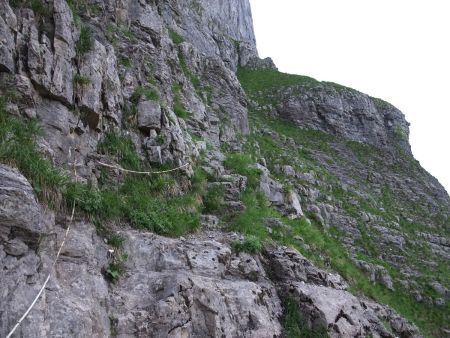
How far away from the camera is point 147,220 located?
7672 mm

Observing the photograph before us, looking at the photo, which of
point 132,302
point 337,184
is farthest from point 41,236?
point 337,184

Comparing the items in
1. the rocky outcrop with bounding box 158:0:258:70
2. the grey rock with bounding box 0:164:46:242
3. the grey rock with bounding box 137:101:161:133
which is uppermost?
the rocky outcrop with bounding box 158:0:258:70

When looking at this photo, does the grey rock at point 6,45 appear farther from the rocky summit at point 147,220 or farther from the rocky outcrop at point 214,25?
the rocky outcrop at point 214,25

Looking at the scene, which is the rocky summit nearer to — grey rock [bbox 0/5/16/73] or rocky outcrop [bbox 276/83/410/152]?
grey rock [bbox 0/5/16/73]

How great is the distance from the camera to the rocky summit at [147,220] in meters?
5.24

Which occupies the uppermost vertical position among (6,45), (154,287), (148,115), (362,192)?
(6,45)

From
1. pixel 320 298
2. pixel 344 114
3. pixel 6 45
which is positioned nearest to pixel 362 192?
pixel 344 114

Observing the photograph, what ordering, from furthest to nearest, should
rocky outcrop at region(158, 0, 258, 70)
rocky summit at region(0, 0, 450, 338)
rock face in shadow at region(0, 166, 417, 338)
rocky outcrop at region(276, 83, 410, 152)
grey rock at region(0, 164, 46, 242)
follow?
rocky outcrop at region(276, 83, 410, 152) < rocky outcrop at region(158, 0, 258, 70) < rocky summit at region(0, 0, 450, 338) < grey rock at region(0, 164, 46, 242) < rock face in shadow at region(0, 166, 417, 338)

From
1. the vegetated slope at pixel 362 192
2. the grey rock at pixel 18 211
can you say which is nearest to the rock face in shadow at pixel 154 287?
the grey rock at pixel 18 211

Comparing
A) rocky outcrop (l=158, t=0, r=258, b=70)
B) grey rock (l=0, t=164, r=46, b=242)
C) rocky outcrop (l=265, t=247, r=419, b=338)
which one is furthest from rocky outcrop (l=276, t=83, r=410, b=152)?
grey rock (l=0, t=164, r=46, b=242)

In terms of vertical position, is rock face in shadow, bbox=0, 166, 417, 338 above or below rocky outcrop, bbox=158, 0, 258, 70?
below

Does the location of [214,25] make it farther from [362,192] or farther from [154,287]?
[154,287]

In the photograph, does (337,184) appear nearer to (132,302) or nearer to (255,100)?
(255,100)

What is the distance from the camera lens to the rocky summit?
17.2 feet
